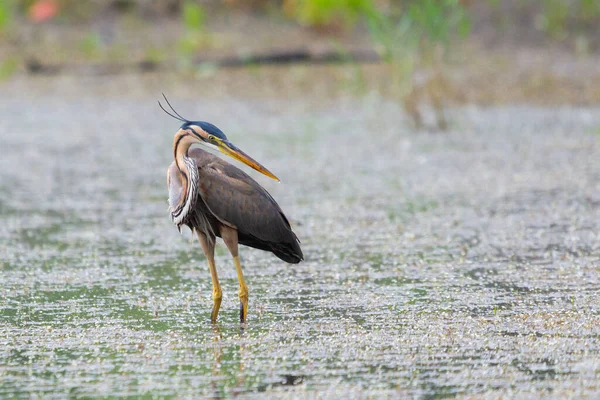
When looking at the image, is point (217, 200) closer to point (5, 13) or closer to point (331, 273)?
point (331, 273)

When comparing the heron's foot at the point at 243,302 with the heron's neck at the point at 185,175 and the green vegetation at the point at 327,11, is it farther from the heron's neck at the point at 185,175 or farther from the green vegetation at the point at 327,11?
the green vegetation at the point at 327,11

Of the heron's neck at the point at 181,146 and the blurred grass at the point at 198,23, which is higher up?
the blurred grass at the point at 198,23

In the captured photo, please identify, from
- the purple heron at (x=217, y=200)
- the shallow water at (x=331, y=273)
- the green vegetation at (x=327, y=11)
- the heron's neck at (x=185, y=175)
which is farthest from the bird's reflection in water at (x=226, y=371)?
the green vegetation at (x=327, y=11)

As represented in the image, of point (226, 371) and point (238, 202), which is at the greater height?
point (238, 202)

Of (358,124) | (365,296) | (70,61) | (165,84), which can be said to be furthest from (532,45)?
(365,296)

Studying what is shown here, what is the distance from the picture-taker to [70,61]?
63.7 ft

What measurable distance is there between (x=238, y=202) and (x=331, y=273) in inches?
62.4

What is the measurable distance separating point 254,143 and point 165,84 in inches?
177

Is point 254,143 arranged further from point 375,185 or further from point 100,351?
point 100,351

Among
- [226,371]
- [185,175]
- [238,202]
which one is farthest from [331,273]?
[226,371]

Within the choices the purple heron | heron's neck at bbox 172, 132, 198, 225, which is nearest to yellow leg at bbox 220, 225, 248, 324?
the purple heron

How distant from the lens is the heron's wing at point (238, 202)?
646 cm

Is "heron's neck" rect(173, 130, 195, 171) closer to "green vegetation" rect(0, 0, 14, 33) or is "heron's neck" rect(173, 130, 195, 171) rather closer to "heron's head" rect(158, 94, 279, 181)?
"heron's head" rect(158, 94, 279, 181)

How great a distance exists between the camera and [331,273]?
7.93 metres
